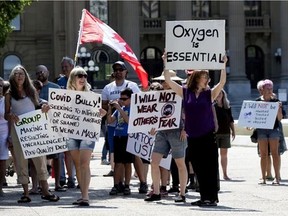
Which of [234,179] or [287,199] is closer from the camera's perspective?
[287,199]

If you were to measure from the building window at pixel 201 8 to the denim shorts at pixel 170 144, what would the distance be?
5717cm

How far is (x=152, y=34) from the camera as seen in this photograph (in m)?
71.1

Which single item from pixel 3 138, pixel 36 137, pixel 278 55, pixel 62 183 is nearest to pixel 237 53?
pixel 278 55

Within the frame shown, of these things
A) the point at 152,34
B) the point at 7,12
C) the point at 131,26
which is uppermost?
the point at 131,26

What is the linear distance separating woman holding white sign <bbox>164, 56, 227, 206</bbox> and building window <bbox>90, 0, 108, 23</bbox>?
56430 mm

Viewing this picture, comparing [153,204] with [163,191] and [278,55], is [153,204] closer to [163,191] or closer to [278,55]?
[163,191]

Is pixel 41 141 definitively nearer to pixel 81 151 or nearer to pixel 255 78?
pixel 81 151

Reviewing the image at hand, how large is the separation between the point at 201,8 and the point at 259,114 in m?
53.6

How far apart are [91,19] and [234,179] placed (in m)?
4.40

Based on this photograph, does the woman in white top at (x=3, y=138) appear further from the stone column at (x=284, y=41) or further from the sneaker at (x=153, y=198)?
the stone column at (x=284, y=41)

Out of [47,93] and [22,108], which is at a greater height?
[47,93]

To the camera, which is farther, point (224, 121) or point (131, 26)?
point (131, 26)

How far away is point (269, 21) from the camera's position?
7106 centimetres

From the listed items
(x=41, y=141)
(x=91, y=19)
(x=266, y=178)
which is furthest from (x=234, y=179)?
(x=41, y=141)
